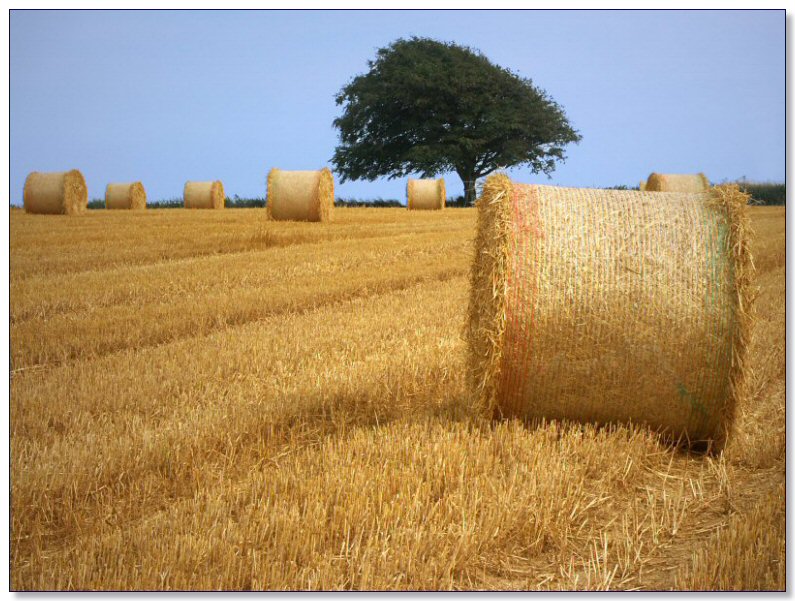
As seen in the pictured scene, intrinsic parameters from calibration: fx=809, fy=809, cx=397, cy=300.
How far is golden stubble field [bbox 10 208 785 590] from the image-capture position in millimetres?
3246

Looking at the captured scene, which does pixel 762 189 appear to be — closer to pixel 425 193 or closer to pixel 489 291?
pixel 489 291

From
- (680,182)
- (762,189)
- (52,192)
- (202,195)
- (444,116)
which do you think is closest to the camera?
(762,189)

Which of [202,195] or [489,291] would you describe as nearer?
[489,291]

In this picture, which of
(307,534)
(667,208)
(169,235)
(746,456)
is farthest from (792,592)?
(169,235)

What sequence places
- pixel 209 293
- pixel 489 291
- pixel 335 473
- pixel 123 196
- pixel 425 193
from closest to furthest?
1. pixel 335 473
2. pixel 489 291
3. pixel 209 293
4. pixel 123 196
5. pixel 425 193

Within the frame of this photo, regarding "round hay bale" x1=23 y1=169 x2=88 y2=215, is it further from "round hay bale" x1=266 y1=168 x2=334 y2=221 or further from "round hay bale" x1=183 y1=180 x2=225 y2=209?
"round hay bale" x1=183 y1=180 x2=225 y2=209

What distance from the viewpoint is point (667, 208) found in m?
4.74

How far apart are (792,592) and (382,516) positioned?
1.67 meters

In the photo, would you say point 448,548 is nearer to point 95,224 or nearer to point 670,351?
point 670,351

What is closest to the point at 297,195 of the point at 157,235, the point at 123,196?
the point at 157,235

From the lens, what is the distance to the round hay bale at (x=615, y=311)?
4469 mm

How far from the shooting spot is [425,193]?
26.3 meters

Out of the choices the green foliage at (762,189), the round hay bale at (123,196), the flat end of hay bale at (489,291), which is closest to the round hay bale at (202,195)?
the round hay bale at (123,196)

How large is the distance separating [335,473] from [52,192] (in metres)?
18.6
